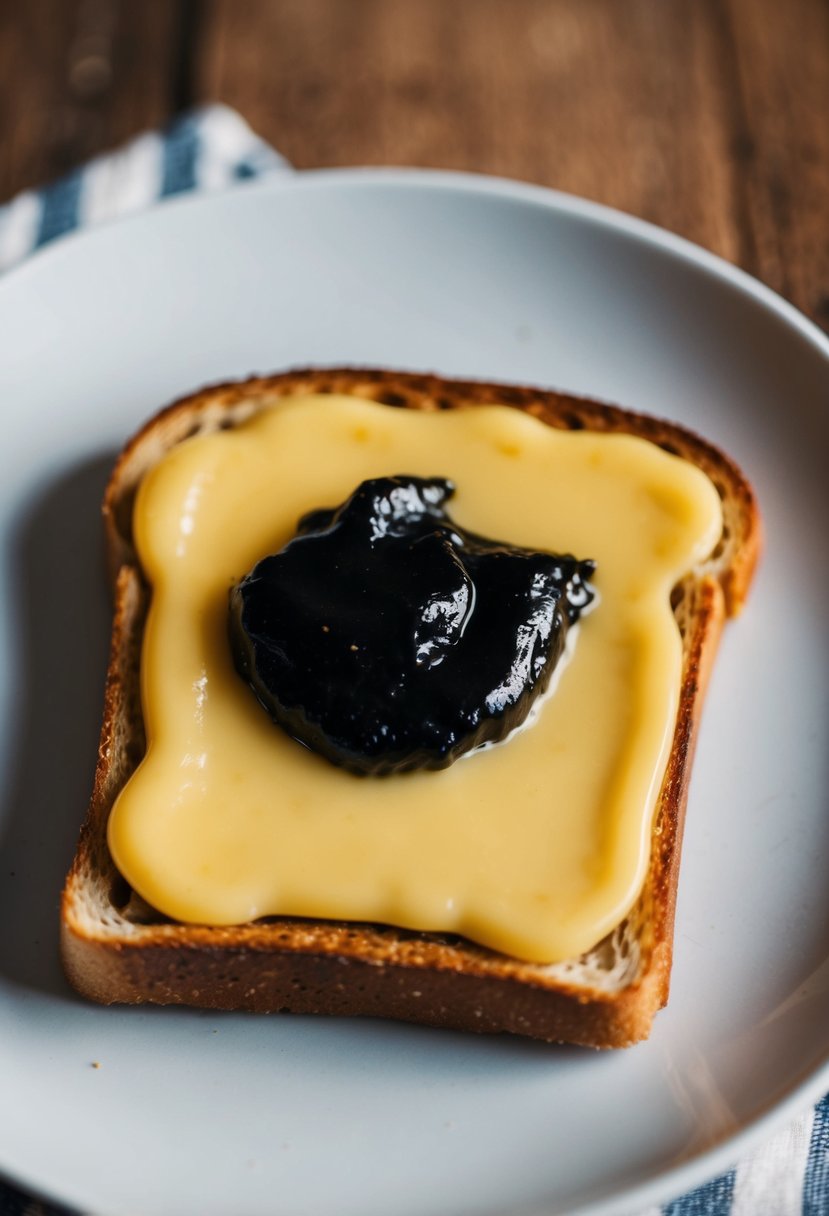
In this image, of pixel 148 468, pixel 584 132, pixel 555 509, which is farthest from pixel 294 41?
pixel 555 509

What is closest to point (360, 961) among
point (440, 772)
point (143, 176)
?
point (440, 772)

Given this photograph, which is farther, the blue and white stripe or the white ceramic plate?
the blue and white stripe

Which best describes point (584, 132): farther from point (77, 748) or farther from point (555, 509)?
point (77, 748)

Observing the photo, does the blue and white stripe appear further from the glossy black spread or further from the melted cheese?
the glossy black spread

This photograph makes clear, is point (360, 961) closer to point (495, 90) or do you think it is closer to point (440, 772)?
point (440, 772)

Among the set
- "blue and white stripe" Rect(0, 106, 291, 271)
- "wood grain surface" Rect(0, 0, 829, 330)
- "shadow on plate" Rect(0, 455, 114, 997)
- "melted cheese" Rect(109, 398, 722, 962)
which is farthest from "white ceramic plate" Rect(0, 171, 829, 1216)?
"wood grain surface" Rect(0, 0, 829, 330)
